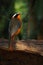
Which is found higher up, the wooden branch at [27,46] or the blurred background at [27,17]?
the blurred background at [27,17]

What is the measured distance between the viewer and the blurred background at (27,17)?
3244 mm

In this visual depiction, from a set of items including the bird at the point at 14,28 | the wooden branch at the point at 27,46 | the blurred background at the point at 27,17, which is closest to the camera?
the wooden branch at the point at 27,46

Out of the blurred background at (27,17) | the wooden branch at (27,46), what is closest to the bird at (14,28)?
the wooden branch at (27,46)

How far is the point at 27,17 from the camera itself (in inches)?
135

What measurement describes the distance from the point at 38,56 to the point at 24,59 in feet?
0.44

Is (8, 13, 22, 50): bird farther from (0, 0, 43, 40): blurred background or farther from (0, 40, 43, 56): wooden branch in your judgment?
(0, 0, 43, 40): blurred background

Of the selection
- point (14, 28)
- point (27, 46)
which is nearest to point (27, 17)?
point (14, 28)

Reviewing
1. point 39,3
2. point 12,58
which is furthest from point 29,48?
point 39,3

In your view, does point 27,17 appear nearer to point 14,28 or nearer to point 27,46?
point 14,28

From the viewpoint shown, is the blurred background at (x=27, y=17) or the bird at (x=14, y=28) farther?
the blurred background at (x=27, y=17)

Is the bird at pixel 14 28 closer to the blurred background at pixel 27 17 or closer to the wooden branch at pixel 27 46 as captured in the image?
the wooden branch at pixel 27 46

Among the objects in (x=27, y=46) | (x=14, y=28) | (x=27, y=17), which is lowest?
(x=27, y=46)

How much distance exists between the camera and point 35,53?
2057 millimetres

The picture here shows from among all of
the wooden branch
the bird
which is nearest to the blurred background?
the bird
